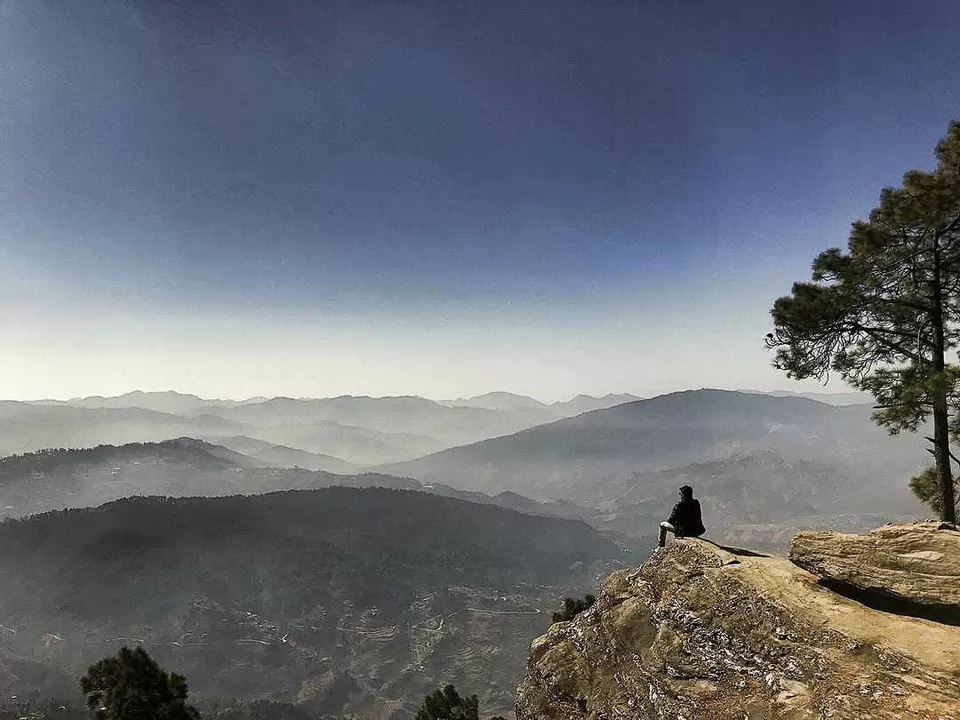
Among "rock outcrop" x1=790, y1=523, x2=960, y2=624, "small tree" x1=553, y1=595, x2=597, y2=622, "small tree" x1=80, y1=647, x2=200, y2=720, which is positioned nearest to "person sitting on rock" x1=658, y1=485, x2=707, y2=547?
"rock outcrop" x1=790, y1=523, x2=960, y2=624

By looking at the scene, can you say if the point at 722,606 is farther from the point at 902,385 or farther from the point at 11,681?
the point at 11,681

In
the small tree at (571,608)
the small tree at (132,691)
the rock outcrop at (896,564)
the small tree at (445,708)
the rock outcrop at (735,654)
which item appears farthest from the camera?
the small tree at (445,708)

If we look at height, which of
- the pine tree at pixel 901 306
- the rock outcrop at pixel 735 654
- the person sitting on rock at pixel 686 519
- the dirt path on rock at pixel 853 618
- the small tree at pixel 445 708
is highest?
the pine tree at pixel 901 306

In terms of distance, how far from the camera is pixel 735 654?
504 inches

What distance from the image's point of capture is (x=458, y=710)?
5172 centimetres

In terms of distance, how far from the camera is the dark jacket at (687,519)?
18719 millimetres

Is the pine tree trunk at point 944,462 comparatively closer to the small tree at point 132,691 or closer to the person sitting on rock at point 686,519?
the person sitting on rock at point 686,519

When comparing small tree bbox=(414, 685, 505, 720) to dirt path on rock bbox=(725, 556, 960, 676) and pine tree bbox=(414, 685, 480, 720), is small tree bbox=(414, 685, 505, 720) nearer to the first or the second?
pine tree bbox=(414, 685, 480, 720)

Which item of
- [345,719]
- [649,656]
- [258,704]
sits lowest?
[345,719]

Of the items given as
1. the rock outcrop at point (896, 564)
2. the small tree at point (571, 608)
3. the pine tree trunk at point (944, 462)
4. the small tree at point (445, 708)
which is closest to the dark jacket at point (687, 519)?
the rock outcrop at point (896, 564)

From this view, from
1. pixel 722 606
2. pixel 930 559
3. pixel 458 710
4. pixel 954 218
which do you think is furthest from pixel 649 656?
pixel 458 710

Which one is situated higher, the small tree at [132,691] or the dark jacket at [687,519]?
the dark jacket at [687,519]

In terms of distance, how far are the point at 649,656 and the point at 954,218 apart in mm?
19990

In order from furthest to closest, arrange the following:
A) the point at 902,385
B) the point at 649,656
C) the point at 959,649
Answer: the point at 902,385, the point at 649,656, the point at 959,649
